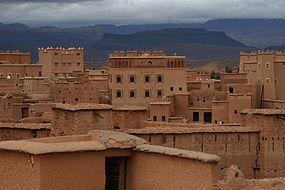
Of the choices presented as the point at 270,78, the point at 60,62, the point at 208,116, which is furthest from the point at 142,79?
the point at 60,62

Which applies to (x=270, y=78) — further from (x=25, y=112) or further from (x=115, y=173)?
(x=115, y=173)

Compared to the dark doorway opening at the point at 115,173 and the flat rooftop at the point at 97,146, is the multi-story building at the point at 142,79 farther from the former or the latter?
the dark doorway opening at the point at 115,173

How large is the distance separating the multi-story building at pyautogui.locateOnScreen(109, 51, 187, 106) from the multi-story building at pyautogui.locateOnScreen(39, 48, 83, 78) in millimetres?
13644

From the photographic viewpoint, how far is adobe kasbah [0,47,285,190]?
10.6m

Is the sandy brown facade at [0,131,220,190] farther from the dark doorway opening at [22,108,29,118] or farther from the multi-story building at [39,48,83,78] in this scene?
the multi-story building at [39,48,83,78]

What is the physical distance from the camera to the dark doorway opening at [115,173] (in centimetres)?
1188

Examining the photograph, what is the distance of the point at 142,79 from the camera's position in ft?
138

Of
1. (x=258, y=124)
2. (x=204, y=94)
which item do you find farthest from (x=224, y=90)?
(x=258, y=124)

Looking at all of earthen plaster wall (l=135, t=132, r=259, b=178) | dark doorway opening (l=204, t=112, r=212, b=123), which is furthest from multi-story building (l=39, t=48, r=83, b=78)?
earthen plaster wall (l=135, t=132, r=259, b=178)

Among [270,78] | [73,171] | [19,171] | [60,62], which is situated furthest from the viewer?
[60,62]

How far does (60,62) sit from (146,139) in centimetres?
3930

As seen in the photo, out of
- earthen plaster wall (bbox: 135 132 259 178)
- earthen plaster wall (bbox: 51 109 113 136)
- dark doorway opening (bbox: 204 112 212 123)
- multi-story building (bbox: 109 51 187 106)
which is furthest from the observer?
multi-story building (bbox: 109 51 187 106)

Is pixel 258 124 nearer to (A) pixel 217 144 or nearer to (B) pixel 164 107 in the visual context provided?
(A) pixel 217 144

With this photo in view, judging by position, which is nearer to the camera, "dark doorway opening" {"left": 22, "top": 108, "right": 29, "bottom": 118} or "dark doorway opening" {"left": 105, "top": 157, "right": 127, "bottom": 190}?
"dark doorway opening" {"left": 105, "top": 157, "right": 127, "bottom": 190}
